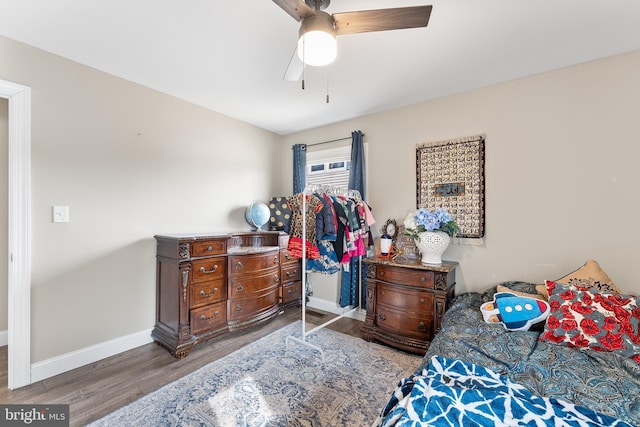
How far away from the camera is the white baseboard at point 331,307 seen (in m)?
3.42

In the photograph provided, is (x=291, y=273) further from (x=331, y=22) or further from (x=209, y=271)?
(x=331, y=22)

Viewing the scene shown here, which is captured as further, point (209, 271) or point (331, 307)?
point (331, 307)

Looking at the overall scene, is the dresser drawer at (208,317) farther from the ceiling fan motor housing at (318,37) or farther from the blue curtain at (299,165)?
the ceiling fan motor housing at (318,37)

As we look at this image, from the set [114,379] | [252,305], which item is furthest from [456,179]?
[114,379]

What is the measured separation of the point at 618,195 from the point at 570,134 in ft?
1.99

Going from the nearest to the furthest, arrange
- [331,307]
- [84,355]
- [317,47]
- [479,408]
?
[479,408] < [317,47] < [84,355] < [331,307]

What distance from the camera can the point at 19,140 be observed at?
6.63 ft

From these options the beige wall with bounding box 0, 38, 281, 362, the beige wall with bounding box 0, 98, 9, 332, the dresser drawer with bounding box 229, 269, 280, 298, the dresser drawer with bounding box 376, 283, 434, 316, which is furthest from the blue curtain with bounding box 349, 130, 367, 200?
the beige wall with bounding box 0, 98, 9, 332

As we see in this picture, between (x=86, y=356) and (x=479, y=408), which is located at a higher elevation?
(x=479, y=408)

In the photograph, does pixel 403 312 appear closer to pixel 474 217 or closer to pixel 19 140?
pixel 474 217

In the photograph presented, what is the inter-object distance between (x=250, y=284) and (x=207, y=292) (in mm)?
482

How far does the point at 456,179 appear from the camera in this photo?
109 inches

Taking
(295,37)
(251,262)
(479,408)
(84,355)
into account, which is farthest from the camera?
(251,262)

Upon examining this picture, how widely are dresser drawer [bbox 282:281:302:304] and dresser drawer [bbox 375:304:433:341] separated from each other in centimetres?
127
